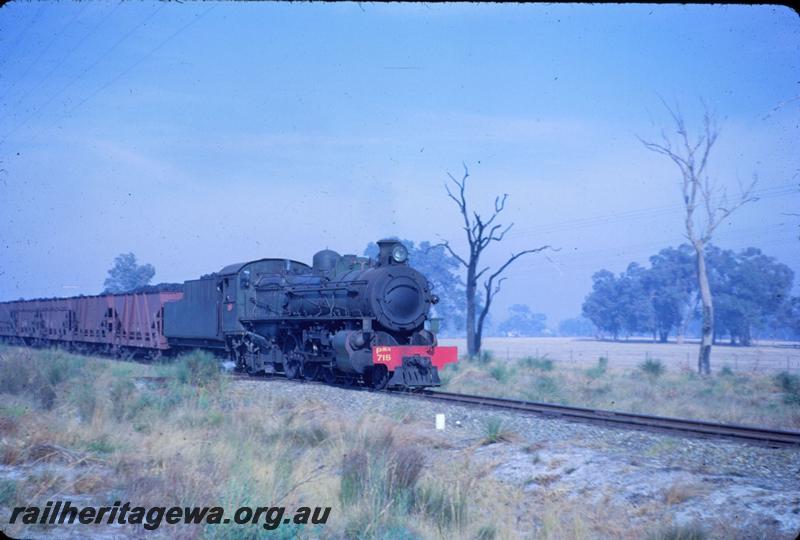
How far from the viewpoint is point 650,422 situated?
→ 554 inches

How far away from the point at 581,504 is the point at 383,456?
2704mm

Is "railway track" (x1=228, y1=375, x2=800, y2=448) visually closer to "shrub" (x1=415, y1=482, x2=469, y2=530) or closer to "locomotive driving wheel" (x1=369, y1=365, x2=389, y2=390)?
"locomotive driving wheel" (x1=369, y1=365, x2=389, y2=390)

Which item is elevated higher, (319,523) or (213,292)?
(213,292)

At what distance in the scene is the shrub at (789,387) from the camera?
19.0 meters

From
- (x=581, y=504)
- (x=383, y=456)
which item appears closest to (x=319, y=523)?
(x=383, y=456)

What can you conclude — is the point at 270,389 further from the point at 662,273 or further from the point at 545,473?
the point at 662,273

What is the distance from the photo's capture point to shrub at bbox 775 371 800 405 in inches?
746

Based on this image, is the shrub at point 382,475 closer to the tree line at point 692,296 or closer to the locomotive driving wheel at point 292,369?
the locomotive driving wheel at point 292,369

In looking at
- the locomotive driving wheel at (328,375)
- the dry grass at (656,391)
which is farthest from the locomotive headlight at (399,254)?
the dry grass at (656,391)

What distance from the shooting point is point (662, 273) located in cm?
10281

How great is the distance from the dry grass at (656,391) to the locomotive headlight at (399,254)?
491 centimetres

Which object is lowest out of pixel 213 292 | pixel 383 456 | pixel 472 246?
pixel 383 456

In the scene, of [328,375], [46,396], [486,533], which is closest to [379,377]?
[328,375]

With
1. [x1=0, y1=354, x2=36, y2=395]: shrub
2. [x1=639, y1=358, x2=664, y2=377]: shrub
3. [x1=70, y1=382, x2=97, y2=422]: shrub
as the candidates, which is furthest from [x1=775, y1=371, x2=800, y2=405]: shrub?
[x1=0, y1=354, x2=36, y2=395]: shrub
